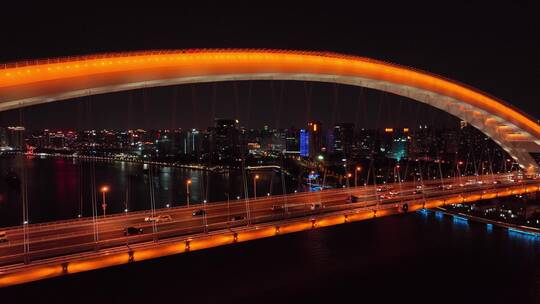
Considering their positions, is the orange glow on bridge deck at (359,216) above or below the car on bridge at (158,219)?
below

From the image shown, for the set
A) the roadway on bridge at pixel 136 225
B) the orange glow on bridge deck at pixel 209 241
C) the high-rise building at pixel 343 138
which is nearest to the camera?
the roadway on bridge at pixel 136 225

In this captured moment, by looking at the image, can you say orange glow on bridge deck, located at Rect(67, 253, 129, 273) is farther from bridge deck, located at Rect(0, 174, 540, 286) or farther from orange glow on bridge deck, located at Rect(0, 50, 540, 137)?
orange glow on bridge deck, located at Rect(0, 50, 540, 137)

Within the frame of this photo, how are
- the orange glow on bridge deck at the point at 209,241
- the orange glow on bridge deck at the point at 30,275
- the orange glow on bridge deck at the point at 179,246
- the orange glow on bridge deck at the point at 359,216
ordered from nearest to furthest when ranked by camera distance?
1. the orange glow on bridge deck at the point at 30,275
2. the orange glow on bridge deck at the point at 179,246
3. the orange glow on bridge deck at the point at 209,241
4. the orange glow on bridge deck at the point at 359,216

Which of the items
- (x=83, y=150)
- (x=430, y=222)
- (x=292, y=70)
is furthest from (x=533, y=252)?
(x=83, y=150)

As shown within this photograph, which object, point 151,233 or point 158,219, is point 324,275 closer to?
point 158,219

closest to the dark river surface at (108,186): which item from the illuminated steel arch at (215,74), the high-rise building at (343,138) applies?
the high-rise building at (343,138)

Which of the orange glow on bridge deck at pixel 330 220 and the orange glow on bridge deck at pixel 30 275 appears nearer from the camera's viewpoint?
the orange glow on bridge deck at pixel 30 275

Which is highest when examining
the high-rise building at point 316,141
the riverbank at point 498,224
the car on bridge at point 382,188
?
the high-rise building at point 316,141

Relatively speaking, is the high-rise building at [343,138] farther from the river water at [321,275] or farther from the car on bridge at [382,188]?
the river water at [321,275]

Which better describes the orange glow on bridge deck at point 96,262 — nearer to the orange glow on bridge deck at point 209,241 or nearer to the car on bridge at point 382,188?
the orange glow on bridge deck at point 209,241
